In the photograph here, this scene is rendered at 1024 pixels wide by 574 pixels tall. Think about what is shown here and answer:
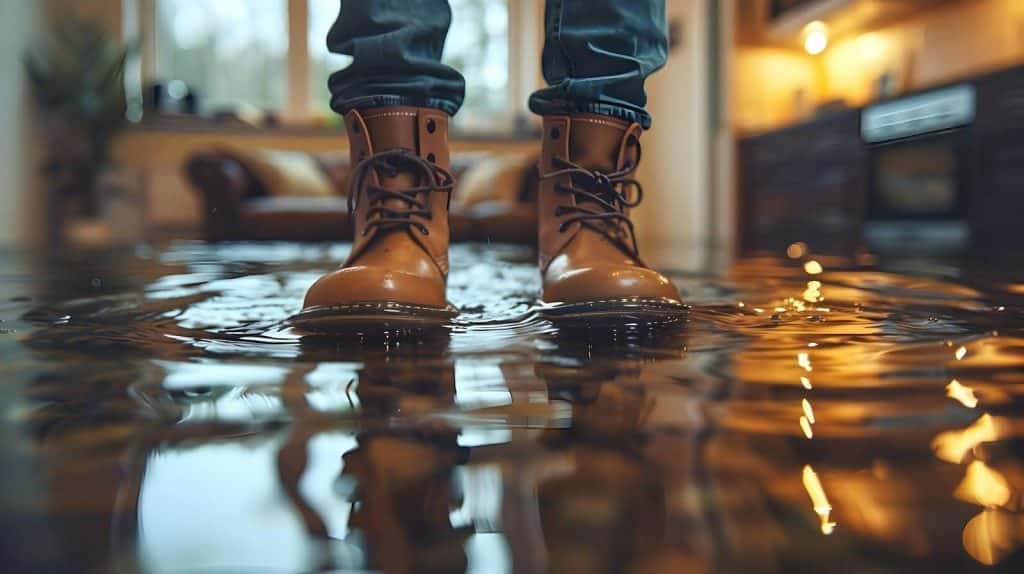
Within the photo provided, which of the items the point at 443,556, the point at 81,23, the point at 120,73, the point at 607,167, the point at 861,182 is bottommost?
the point at 443,556

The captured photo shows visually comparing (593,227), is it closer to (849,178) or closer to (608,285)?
(608,285)

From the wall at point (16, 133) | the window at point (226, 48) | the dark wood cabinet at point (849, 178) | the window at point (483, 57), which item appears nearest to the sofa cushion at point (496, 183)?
the dark wood cabinet at point (849, 178)

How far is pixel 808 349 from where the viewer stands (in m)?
0.54

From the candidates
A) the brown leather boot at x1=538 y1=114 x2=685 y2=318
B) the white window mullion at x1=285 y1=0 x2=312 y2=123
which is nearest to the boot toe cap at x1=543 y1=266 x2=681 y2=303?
the brown leather boot at x1=538 y1=114 x2=685 y2=318

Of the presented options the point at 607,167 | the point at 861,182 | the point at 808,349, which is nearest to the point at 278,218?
the point at 861,182

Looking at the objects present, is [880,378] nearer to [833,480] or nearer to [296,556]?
[833,480]

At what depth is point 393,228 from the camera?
705 millimetres

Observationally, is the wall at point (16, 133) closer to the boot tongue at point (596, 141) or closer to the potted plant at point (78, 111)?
the potted plant at point (78, 111)

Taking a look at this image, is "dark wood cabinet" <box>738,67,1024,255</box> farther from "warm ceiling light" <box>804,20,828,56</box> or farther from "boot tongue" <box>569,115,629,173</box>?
"boot tongue" <box>569,115,629,173</box>

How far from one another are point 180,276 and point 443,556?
1.25 metres

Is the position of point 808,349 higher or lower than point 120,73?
lower

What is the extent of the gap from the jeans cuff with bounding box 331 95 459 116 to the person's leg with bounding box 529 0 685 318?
0.10 meters

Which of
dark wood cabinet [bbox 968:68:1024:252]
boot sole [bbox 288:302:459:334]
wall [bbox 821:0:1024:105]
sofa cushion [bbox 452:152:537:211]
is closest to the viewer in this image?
boot sole [bbox 288:302:459:334]

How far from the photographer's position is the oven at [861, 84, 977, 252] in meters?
2.63
